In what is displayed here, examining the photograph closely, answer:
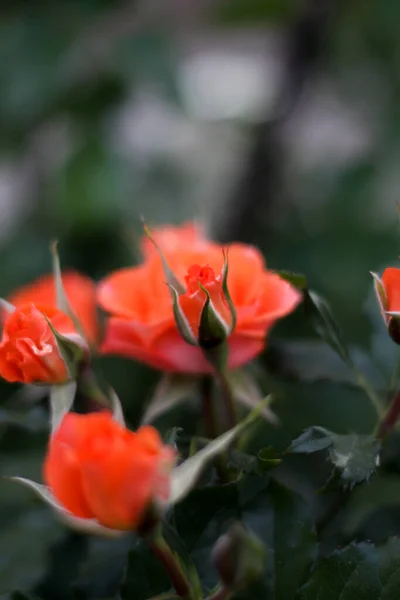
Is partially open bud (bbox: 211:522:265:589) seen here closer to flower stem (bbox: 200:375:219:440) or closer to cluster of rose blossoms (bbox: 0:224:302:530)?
cluster of rose blossoms (bbox: 0:224:302:530)

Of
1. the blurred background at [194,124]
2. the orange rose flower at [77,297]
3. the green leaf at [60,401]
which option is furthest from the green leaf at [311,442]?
the blurred background at [194,124]

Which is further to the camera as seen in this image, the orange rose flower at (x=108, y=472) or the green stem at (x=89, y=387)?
the green stem at (x=89, y=387)

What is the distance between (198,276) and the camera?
335 millimetres

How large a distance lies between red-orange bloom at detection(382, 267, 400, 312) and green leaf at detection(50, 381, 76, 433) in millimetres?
149

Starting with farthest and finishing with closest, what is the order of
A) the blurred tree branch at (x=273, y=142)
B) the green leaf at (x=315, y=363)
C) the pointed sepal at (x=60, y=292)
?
the blurred tree branch at (x=273, y=142)
the green leaf at (x=315, y=363)
the pointed sepal at (x=60, y=292)

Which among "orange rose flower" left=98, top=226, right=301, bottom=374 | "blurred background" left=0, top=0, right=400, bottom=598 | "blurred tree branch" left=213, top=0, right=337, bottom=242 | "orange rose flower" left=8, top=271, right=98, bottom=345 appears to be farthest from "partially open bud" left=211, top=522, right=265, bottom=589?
"blurred tree branch" left=213, top=0, right=337, bottom=242

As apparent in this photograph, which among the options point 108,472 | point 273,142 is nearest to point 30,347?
point 108,472

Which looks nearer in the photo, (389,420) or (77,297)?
(389,420)

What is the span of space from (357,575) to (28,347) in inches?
7.0

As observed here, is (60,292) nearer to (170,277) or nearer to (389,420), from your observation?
(170,277)

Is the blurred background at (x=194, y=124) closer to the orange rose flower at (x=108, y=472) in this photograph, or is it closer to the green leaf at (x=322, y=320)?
the green leaf at (x=322, y=320)

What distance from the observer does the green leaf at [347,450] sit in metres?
0.32

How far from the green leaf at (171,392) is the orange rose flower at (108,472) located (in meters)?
0.13

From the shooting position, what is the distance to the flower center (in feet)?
1.10
